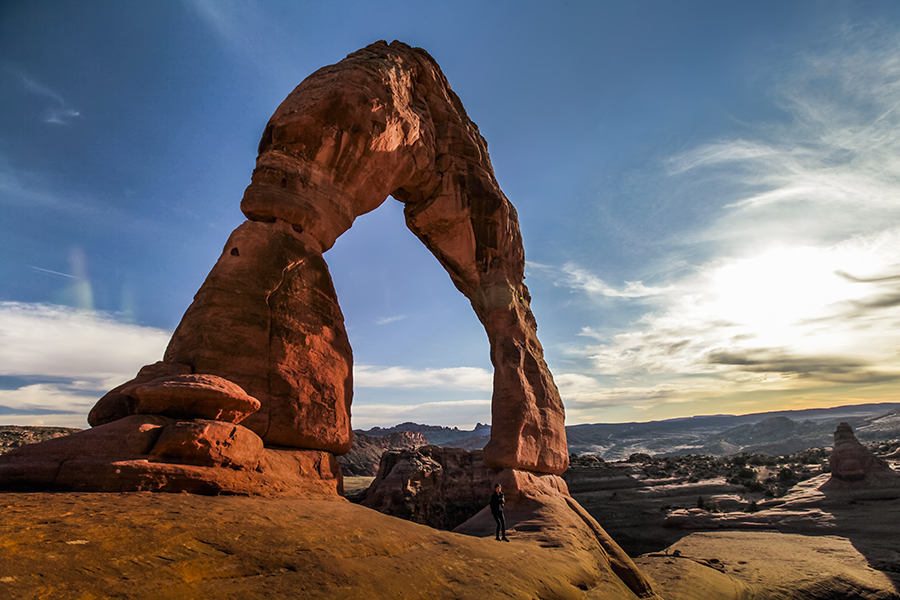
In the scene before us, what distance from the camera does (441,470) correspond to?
794 inches

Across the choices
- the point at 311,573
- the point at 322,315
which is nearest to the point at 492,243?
the point at 322,315

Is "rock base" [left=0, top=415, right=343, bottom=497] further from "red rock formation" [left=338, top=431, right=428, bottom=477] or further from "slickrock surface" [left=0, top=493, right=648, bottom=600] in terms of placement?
"red rock formation" [left=338, top=431, right=428, bottom=477]

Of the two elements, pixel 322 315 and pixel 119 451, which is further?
pixel 322 315

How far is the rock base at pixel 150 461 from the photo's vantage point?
3.65 m

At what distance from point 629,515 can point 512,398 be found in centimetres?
1542

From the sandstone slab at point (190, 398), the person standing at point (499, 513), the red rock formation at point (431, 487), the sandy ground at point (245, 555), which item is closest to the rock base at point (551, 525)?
the person standing at point (499, 513)

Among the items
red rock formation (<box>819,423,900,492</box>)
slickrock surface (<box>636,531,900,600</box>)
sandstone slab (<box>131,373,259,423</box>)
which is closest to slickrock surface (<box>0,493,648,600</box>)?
sandstone slab (<box>131,373,259,423</box>)

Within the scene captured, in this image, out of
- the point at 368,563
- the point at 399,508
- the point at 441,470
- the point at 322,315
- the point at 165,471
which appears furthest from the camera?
the point at 441,470

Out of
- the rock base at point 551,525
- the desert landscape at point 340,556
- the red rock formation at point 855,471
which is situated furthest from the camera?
the red rock formation at point 855,471

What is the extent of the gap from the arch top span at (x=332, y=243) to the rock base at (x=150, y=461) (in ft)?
3.61

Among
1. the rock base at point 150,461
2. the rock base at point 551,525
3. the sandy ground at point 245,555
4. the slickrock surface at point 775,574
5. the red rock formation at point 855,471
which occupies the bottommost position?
the slickrock surface at point 775,574

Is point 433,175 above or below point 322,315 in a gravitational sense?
above

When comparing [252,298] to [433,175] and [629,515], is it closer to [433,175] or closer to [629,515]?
[433,175]

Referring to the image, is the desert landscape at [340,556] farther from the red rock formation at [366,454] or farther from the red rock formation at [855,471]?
the red rock formation at [366,454]
